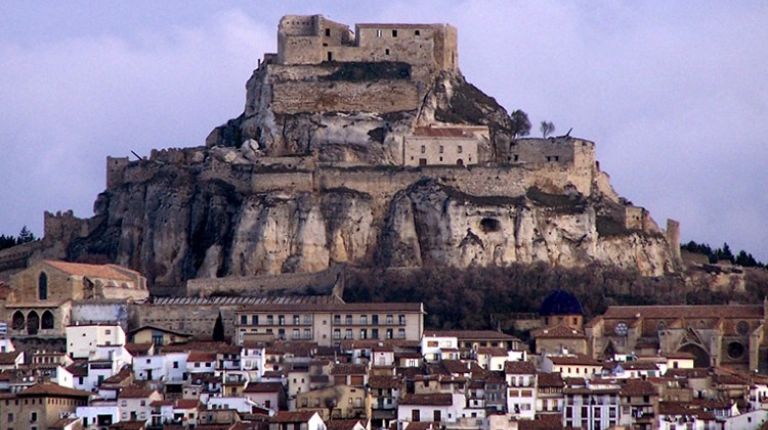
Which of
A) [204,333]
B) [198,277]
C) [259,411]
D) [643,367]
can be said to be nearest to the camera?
[259,411]

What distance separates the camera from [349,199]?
373 ft

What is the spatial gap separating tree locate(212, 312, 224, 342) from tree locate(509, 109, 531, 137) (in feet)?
75.9

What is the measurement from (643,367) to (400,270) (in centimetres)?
1519

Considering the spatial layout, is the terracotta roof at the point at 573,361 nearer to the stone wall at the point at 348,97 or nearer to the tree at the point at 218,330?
the tree at the point at 218,330

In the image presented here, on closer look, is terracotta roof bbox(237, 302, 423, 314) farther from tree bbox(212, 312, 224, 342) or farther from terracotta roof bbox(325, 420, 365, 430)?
terracotta roof bbox(325, 420, 365, 430)

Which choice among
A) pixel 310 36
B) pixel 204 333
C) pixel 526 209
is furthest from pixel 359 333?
pixel 310 36

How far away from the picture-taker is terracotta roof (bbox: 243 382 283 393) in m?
93.8

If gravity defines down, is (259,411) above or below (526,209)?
below

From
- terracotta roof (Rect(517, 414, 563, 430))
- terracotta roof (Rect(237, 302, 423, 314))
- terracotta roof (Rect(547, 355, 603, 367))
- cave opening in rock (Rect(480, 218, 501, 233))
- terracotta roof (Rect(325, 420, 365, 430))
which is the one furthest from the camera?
cave opening in rock (Rect(480, 218, 501, 233))

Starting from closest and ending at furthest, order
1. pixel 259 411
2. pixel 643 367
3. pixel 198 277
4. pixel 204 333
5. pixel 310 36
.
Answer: pixel 259 411
pixel 643 367
pixel 204 333
pixel 198 277
pixel 310 36

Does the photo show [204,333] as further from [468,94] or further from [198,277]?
[468,94]

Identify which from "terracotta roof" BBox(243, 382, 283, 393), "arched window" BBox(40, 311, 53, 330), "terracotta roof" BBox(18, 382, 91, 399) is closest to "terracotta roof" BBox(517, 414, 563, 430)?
"terracotta roof" BBox(243, 382, 283, 393)

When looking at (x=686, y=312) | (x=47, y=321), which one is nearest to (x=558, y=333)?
(x=686, y=312)

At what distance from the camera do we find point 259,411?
92188 millimetres
